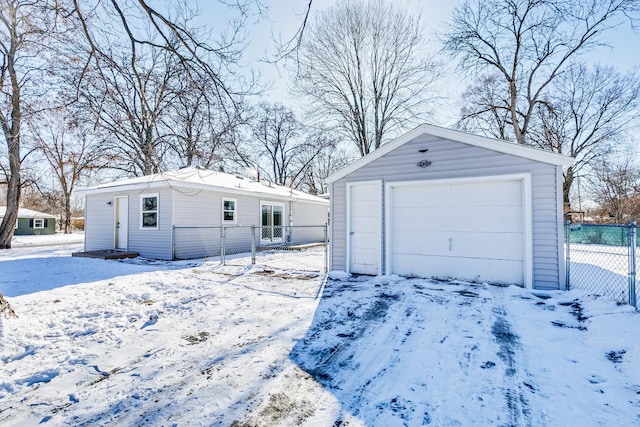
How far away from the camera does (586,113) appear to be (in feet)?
62.0

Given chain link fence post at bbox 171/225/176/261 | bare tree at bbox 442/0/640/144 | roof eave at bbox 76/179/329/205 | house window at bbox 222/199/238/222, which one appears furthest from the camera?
bare tree at bbox 442/0/640/144

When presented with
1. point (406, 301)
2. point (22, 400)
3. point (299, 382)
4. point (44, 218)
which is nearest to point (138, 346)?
point (22, 400)

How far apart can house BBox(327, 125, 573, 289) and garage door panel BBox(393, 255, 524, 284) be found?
0.06ft

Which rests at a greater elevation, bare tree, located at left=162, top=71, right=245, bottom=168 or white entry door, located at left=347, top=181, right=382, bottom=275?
bare tree, located at left=162, top=71, right=245, bottom=168

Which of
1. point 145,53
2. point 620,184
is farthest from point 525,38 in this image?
point 145,53

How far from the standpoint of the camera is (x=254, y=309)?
4.47 meters

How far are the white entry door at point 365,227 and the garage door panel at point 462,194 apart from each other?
0.49m

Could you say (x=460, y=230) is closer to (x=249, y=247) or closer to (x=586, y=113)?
(x=249, y=247)

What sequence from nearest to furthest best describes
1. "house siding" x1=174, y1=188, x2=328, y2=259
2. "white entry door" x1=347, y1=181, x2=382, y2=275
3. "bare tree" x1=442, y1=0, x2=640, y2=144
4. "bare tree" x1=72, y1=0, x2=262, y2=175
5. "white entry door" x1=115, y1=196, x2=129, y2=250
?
"bare tree" x1=72, y1=0, x2=262, y2=175, "white entry door" x1=347, y1=181, x2=382, y2=275, "house siding" x1=174, y1=188, x2=328, y2=259, "white entry door" x1=115, y1=196, x2=129, y2=250, "bare tree" x1=442, y1=0, x2=640, y2=144

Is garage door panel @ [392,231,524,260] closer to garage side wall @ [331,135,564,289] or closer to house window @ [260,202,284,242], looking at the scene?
garage side wall @ [331,135,564,289]

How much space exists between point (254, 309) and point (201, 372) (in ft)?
5.98

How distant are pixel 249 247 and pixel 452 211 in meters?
8.66

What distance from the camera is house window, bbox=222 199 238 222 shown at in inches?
455

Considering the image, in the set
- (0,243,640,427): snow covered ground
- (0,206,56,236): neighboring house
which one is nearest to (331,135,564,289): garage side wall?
(0,243,640,427): snow covered ground
